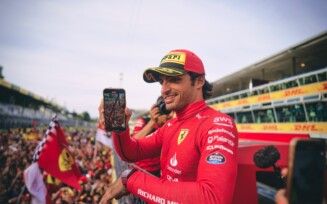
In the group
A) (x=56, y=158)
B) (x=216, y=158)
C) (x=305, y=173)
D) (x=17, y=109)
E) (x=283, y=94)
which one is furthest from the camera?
(x=17, y=109)

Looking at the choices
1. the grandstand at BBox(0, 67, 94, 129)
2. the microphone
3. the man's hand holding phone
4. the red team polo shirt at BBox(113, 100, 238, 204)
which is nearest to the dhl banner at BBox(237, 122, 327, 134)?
the microphone

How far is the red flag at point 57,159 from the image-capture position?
553 cm

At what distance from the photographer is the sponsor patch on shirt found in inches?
47.6

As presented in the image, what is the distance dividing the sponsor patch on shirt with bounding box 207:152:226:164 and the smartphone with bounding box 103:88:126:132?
0.85 meters

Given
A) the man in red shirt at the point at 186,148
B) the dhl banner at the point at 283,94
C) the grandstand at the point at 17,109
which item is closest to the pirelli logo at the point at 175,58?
the man in red shirt at the point at 186,148

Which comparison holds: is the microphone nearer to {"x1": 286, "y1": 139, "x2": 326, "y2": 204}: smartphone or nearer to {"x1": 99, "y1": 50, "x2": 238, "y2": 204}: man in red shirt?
{"x1": 99, "y1": 50, "x2": 238, "y2": 204}: man in red shirt

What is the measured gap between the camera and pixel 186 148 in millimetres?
1561

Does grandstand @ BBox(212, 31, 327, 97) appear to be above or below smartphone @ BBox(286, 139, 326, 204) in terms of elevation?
above

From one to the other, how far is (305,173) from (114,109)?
1.39 metres

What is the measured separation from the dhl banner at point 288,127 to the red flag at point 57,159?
9.35 meters

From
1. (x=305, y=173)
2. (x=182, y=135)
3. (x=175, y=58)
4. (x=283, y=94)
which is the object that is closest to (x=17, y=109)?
(x=283, y=94)

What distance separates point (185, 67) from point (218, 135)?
0.69 metres

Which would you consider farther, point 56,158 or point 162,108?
point 56,158

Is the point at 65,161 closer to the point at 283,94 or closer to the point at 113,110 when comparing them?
the point at 113,110
